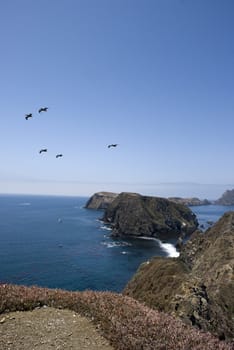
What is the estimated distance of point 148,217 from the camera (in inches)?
6457

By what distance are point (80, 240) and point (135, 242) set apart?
21.5m

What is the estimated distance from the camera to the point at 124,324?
1082cm

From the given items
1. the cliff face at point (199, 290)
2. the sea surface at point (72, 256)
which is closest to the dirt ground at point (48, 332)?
the cliff face at point (199, 290)

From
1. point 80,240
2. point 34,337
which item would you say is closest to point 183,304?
point 34,337

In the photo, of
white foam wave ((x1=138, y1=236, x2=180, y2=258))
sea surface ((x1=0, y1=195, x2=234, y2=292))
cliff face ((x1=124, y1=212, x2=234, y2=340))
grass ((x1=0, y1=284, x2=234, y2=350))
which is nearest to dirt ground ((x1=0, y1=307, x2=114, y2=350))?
grass ((x1=0, y1=284, x2=234, y2=350))

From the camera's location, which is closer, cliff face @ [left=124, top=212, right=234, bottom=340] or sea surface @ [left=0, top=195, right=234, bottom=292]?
cliff face @ [left=124, top=212, right=234, bottom=340]

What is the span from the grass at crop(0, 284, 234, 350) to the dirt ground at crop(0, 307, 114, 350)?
1.24 ft

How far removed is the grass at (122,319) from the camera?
974 centimetres

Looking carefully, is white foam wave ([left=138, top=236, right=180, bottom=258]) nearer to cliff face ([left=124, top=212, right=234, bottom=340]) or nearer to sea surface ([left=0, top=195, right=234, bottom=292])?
sea surface ([left=0, top=195, right=234, bottom=292])

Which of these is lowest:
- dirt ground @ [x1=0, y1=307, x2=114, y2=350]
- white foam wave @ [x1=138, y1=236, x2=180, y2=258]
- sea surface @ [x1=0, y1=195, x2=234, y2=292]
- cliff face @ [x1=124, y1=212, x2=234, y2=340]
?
white foam wave @ [x1=138, y1=236, x2=180, y2=258]

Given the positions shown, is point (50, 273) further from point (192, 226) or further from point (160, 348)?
point (192, 226)

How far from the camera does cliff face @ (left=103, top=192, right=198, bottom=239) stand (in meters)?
155

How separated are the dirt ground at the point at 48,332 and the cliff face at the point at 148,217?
5355 inches

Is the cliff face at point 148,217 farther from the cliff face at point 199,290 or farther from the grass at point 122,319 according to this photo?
the grass at point 122,319
